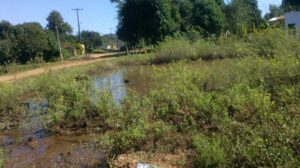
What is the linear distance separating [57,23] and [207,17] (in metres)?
38.7

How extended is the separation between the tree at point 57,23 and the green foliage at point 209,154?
225ft

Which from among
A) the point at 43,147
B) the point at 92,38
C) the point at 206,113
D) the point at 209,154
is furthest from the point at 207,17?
the point at 92,38

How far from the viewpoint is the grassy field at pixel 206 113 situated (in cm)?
496

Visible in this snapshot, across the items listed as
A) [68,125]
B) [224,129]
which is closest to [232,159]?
A: [224,129]

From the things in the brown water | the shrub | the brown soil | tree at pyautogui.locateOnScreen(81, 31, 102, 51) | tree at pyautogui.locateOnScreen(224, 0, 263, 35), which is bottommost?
the brown water

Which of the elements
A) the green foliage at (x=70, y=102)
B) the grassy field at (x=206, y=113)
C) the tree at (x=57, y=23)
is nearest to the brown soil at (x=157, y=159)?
the grassy field at (x=206, y=113)

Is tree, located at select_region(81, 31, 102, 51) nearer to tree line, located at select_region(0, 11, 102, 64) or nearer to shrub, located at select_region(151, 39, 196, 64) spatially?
tree line, located at select_region(0, 11, 102, 64)

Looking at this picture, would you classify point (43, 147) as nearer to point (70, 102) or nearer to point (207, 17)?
point (70, 102)

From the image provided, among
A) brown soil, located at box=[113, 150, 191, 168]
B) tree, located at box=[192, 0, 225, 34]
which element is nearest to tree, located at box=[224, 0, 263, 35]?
tree, located at box=[192, 0, 225, 34]

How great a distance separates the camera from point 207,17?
133 feet

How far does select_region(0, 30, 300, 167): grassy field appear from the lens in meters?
4.96

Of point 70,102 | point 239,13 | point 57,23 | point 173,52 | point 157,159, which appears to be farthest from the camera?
point 57,23

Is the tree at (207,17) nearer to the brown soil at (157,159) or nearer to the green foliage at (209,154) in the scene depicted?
the brown soil at (157,159)

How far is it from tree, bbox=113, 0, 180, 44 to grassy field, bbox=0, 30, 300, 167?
2644cm
